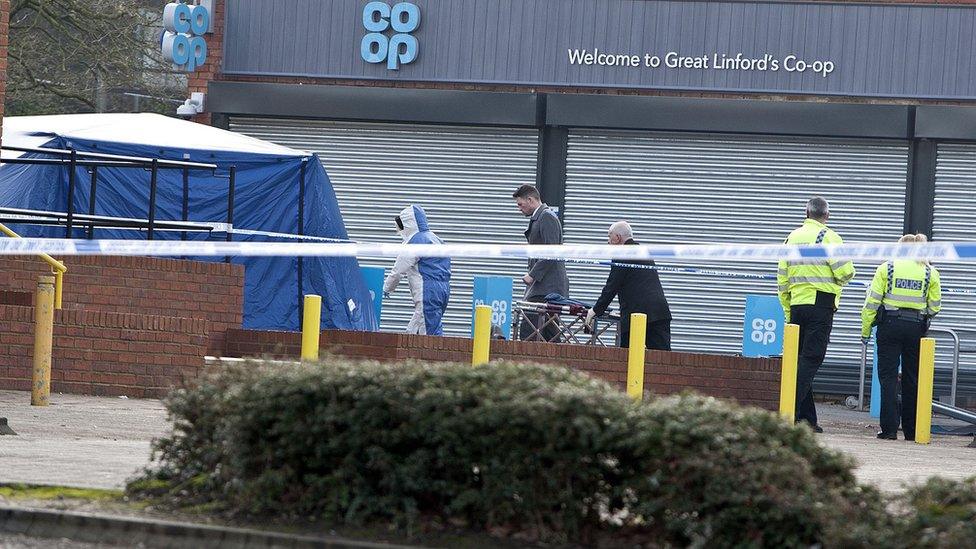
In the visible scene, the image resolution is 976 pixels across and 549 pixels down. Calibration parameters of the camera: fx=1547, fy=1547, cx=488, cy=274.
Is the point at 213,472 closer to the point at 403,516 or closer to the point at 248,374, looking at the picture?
the point at 248,374

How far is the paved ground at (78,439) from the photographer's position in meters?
7.34

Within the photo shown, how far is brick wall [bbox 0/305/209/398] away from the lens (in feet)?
41.3

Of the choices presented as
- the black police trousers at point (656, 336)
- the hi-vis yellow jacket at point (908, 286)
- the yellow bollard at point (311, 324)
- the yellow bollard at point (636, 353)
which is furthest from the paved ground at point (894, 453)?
the yellow bollard at point (311, 324)

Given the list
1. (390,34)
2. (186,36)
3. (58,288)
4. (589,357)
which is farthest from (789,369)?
(186,36)

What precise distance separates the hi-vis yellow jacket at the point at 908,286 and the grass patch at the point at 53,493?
8856 millimetres

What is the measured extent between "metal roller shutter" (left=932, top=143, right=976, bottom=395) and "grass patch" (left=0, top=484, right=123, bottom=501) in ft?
49.3

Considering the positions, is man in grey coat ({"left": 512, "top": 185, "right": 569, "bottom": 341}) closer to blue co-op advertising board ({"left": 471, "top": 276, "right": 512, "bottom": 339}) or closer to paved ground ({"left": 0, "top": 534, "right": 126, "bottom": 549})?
blue co-op advertising board ({"left": 471, "top": 276, "right": 512, "bottom": 339})

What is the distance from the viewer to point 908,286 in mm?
13836

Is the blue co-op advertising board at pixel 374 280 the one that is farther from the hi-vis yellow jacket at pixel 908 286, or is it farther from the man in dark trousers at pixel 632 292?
the hi-vis yellow jacket at pixel 908 286

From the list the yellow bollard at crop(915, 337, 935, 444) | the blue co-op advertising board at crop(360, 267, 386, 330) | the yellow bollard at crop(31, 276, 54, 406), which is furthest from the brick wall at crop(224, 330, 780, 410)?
the blue co-op advertising board at crop(360, 267, 386, 330)

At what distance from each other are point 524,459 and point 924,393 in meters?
8.87

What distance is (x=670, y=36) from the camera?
2041 cm

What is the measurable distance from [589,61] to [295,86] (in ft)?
13.2

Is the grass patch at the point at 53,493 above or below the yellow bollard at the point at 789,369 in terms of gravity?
below
